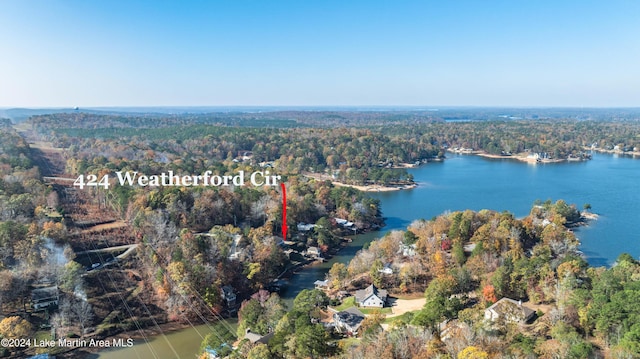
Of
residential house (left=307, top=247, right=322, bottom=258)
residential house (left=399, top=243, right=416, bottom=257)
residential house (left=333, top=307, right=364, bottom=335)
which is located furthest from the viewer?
residential house (left=307, top=247, right=322, bottom=258)

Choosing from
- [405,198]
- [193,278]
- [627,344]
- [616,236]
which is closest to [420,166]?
[405,198]

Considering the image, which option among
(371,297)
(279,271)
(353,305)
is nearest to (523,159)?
(279,271)

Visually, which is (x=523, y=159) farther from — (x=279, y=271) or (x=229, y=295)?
(x=229, y=295)

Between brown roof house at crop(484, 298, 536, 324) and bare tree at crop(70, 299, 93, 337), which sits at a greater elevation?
brown roof house at crop(484, 298, 536, 324)

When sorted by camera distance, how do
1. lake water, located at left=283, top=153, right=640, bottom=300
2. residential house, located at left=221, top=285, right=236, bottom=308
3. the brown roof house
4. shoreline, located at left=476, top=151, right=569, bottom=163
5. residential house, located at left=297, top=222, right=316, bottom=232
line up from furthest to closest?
shoreline, located at left=476, top=151, right=569, bottom=163 < residential house, located at left=297, top=222, right=316, bottom=232 < lake water, located at left=283, top=153, right=640, bottom=300 < residential house, located at left=221, top=285, right=236, bottom=308 < the brown roof house

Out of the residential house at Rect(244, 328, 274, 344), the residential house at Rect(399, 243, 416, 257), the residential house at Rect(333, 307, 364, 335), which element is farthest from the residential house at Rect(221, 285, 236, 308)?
the residential house at Rect(399, 243, 416, 257)

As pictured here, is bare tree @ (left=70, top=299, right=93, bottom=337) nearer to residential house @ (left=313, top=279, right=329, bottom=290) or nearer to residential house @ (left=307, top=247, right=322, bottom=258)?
residential house @ (left=313, top=279, right=329, bottom=290)

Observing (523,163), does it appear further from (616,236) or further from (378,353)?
(378,353)

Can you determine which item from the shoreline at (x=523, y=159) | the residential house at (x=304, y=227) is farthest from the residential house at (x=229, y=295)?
the shoreline at (x=523, y=159)
